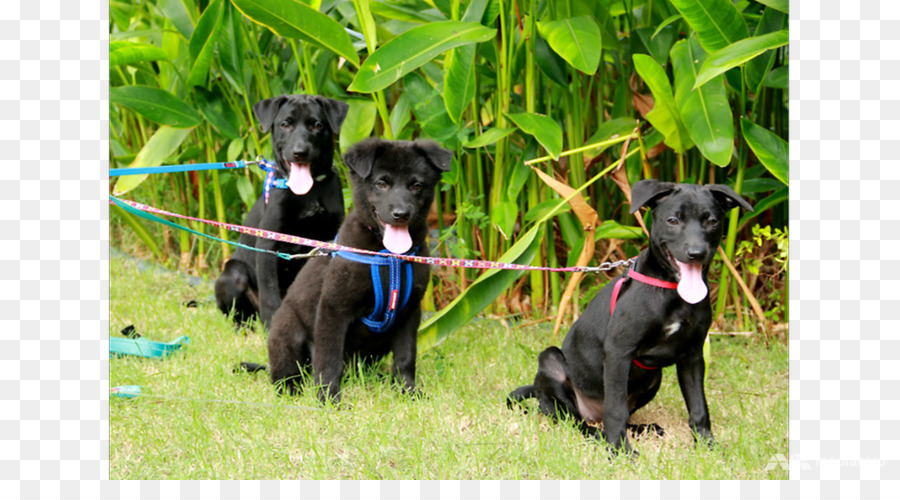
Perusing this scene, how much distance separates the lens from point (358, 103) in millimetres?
4824

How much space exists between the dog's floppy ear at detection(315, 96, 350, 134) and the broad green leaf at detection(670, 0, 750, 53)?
1.75 meters

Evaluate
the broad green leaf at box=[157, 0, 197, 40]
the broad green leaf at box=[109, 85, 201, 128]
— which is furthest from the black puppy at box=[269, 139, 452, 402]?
the broad green leaf at box=[157, 0, 197, 40]

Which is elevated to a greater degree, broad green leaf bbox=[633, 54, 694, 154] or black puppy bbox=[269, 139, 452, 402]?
broad green leaf bbox=[633, 54, 694, 154]

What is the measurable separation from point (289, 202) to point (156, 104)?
1.15m

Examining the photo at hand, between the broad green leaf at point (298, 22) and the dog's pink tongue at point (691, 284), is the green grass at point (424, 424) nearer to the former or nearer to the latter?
the dog's pink tongue at point (691, 284)

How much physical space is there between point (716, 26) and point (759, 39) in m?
0.28

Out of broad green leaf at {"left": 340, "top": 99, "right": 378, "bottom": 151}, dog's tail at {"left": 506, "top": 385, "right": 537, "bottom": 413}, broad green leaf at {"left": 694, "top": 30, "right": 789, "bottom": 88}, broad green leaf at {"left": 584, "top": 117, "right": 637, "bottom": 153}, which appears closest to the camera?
broad green leaf at {"left": 694, "top": 30, "right": 789, "bottom": 88}

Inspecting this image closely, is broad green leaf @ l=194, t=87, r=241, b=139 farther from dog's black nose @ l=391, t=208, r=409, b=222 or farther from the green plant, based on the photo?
the green plant

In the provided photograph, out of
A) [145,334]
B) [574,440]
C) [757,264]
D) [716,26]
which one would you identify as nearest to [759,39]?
[716,26]

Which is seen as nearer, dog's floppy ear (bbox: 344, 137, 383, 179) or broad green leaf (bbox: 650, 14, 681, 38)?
dog's floppy ear (bbox: 344, 137, 383, 179)

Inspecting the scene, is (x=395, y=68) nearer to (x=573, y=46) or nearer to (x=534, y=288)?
(x=573, y=46)

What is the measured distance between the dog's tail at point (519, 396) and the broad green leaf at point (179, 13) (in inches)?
120

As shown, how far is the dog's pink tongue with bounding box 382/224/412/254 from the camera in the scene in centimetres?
333

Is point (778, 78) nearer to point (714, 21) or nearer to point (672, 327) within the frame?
point (714, 21)
